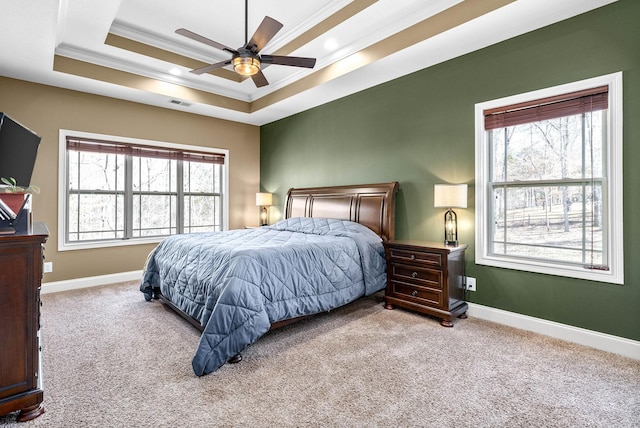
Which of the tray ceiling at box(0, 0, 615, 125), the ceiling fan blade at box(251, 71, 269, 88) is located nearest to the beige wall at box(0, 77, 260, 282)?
the tray ceiling at box(0, 0, 615, 125)

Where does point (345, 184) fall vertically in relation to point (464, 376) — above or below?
above

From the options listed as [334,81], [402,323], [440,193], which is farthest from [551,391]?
[334,81]

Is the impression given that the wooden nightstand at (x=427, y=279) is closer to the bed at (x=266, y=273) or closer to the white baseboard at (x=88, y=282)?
the bed at (x=266, y=273)

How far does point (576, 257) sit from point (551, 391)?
1361mm

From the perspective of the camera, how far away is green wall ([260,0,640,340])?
245 centimetres

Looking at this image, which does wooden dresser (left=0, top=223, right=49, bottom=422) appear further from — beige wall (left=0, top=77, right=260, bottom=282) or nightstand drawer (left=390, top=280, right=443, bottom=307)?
beige wall (left=0, top=77, right=260, bottom=282)

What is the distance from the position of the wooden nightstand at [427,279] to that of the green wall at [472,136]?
0.29 m

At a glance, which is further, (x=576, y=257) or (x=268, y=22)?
(x=576, y=257)

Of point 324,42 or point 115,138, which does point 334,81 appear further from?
point 115,138

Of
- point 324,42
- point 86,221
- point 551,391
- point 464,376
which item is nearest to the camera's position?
point 551,391

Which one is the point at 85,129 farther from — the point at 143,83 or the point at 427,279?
the point at 427,279

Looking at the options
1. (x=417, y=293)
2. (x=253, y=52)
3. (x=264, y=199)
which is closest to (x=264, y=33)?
(x=253, y=52)

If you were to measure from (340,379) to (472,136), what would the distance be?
2667 mm

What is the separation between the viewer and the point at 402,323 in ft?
10.2
